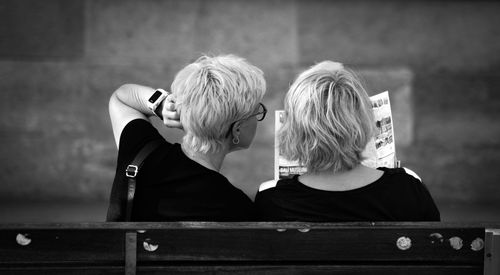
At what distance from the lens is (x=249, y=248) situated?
7.70 ft

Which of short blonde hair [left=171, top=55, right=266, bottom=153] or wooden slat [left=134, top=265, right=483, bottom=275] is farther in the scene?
short blonde hair [left=171, top=55, right=266, bottom=153]

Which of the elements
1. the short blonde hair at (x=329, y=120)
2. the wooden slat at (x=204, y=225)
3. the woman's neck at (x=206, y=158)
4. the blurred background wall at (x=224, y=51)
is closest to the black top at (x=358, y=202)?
the short blonde hair at (x=329, y=120)

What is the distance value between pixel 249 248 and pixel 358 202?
51cm

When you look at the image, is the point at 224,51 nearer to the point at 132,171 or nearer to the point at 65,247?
the point at 132,171

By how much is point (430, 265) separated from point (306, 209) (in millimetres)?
500

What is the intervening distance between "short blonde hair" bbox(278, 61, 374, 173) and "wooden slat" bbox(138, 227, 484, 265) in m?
0.49

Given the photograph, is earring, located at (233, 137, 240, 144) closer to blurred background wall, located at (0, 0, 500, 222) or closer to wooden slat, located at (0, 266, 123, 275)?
wooden slat, located at (0, 266, 123, 275)

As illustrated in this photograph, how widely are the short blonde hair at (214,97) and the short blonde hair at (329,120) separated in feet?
0.46

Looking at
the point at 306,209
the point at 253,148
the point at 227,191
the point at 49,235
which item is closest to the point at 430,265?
the point at 306,209

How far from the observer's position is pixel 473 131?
7637 millimetres

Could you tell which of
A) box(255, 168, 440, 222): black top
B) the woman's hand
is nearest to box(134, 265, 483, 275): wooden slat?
box(255, 168, 440, 222): black top

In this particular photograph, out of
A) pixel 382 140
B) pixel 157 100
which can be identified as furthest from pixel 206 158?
pixel 382 140

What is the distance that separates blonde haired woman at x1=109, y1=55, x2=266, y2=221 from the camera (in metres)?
2.80

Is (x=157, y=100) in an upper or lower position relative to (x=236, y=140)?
upper
